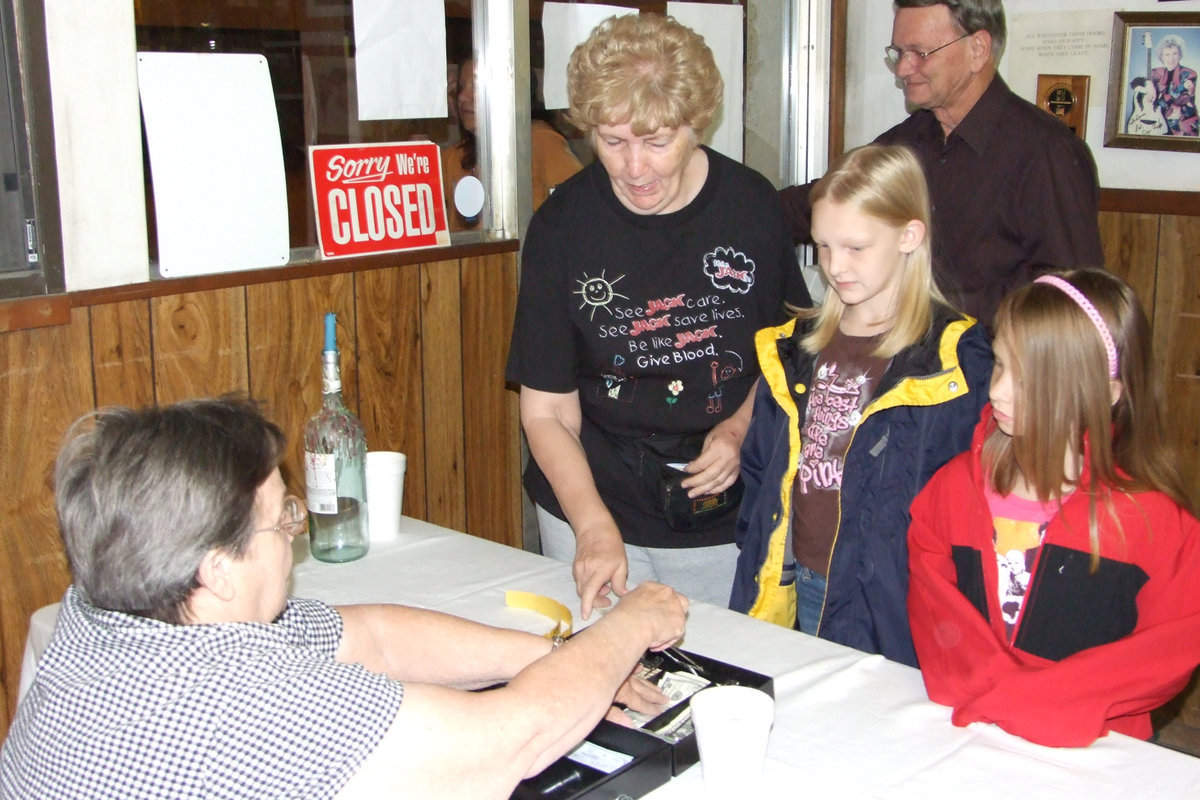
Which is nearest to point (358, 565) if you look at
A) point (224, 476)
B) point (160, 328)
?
point (160, 328)

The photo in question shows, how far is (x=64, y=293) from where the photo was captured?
193cm

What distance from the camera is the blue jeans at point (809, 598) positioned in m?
1.90

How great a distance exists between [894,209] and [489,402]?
3.94 ft

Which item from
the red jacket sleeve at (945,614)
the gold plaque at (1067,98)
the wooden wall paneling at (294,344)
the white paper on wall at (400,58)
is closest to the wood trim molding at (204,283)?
the wooden wall paneling at (294,344)

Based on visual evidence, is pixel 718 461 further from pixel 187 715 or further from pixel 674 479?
pixel 187 715

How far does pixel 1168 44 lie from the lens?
117 inches

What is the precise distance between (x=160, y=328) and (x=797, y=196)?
1615mm

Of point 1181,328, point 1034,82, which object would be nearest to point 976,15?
point 1034,82

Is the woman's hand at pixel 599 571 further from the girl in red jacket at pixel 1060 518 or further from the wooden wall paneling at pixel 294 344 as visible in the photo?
the wooden wall paneling at pixel 294 344

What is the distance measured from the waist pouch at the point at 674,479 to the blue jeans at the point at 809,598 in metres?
0.20

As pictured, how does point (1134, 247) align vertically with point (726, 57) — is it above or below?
below

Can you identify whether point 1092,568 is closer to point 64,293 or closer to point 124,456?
point 124,456

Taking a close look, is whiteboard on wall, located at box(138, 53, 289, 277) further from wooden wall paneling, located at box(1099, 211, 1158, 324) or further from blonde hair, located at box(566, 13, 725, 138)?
wooden wall paneling, located at box(1099, 211, 1158, 324)

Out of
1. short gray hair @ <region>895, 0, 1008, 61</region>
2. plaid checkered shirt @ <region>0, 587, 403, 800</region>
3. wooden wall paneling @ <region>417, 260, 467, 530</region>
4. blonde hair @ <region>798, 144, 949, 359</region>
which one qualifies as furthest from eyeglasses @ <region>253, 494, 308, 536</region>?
short gray hair @ <region>895, 0, 1008, 61</region>
